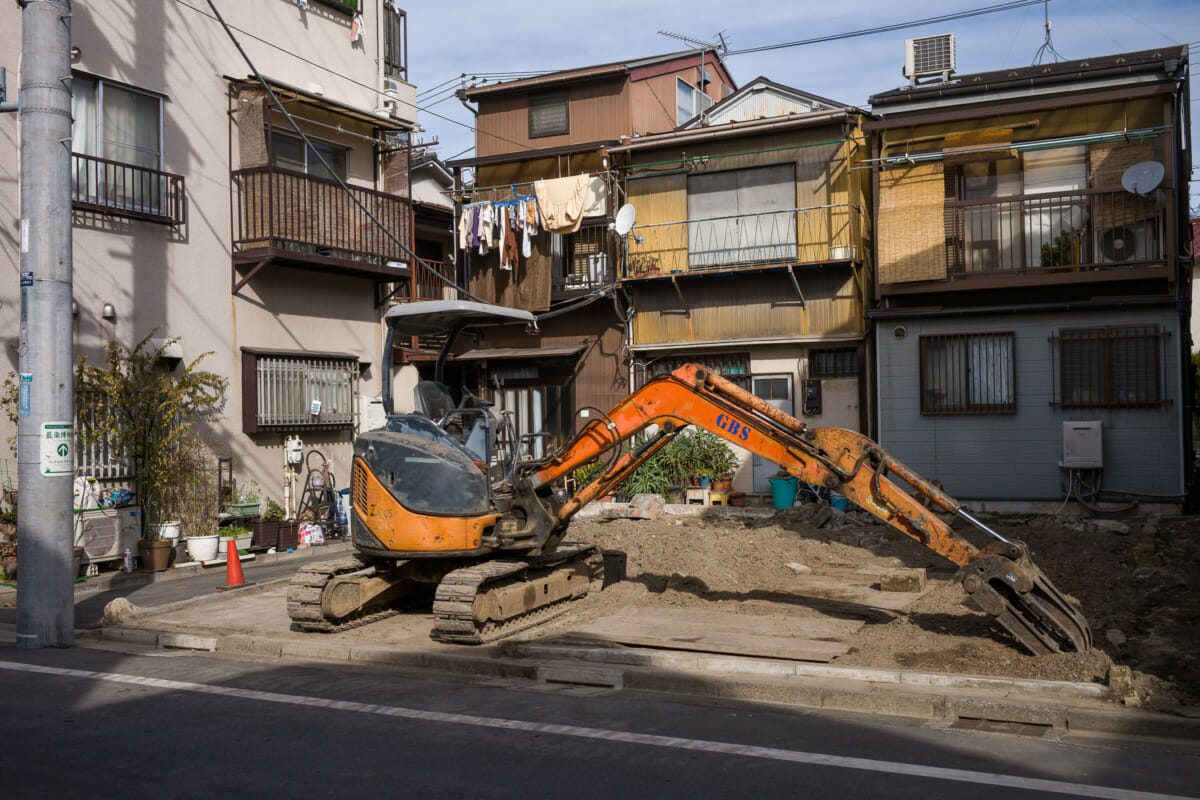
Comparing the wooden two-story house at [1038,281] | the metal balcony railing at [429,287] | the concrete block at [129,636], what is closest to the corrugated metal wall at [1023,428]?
the wooden two-story house at [1038,281]

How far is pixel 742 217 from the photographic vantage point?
66.8 ft

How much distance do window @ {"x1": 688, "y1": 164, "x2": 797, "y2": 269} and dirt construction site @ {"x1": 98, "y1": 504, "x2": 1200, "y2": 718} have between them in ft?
21.5

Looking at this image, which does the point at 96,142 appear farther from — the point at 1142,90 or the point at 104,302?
the point at 1142,90

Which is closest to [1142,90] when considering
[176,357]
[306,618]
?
[306,618]

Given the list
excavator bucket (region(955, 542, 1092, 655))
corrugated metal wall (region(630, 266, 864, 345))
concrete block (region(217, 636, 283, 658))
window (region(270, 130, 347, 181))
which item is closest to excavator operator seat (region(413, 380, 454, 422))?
concrete block (region(217, 636, 283, 658))

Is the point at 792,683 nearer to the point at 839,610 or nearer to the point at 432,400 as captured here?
the point at 839,610

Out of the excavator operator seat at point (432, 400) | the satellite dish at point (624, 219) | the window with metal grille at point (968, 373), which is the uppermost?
the satellite dish at point (624, 219)

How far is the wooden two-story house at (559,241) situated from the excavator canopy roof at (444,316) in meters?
9.88

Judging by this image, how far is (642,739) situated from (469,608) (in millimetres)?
2910

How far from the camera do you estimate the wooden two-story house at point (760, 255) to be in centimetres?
1945

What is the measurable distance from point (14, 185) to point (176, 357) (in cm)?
343

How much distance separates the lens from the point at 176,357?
16516mm

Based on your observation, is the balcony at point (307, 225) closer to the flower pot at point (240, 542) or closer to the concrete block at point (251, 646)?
the flower pot at point (240, 542)

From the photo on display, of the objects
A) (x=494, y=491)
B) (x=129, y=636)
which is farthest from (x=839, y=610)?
(x=129, y=636)
